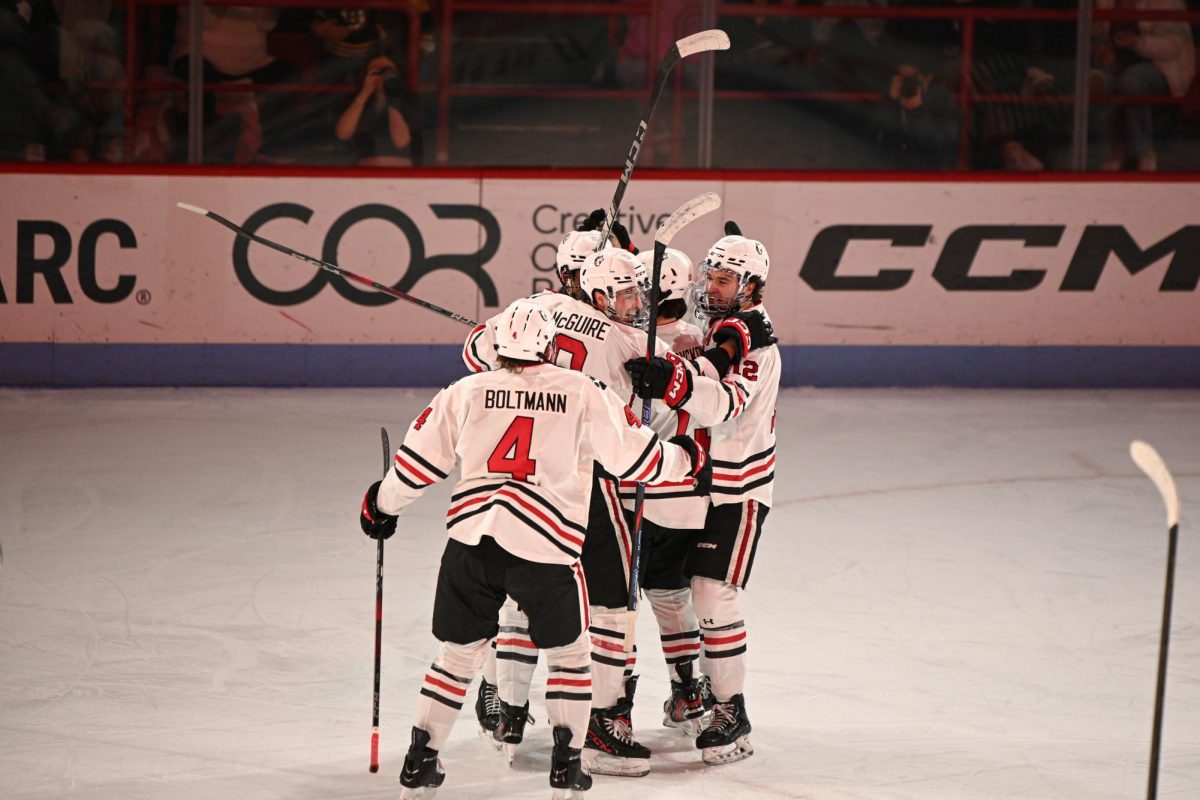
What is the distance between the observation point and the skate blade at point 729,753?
13.6 feet

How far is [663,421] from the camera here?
14.5 feet

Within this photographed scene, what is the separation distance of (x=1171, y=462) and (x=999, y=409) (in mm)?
1235

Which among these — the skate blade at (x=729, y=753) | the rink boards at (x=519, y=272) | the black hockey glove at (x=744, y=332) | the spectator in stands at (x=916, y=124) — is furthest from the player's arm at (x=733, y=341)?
the spectator in stands at (x=916, y=124)

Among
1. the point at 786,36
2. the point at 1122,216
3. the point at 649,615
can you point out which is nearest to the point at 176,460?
the point at 649,615

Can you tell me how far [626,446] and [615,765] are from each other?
85cm

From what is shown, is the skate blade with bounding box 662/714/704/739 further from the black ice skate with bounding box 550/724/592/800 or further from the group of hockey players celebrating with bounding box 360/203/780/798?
the black ice skate with bounding box 550/724/592/800

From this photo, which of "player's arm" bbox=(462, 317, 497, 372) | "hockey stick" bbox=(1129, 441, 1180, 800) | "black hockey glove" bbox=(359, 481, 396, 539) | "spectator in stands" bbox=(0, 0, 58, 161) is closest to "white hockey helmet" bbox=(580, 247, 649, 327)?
"player's arm" bbox=(462, 317, 497, 372)

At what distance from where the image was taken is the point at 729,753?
4.16 meters

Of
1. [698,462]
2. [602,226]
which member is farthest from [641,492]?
[602,226]

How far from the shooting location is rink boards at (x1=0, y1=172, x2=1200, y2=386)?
8.64m

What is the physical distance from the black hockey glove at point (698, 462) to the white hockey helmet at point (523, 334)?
446mm

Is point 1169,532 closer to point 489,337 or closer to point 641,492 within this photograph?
point 641,492

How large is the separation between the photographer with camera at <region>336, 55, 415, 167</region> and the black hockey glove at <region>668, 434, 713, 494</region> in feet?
17.2

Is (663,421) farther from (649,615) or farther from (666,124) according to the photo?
(666,124)
